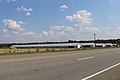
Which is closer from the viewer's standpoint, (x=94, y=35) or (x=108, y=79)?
(x=108, y=79)

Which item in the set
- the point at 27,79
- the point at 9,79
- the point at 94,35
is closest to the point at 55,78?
the point at 27,79

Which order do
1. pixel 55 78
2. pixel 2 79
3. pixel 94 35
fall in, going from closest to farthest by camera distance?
pixel 2 79 → pixel 55 78 → pixel 94 35

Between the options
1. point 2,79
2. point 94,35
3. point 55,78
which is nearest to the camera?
point 2,79

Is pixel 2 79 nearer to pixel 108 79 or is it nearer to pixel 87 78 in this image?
pixel 87 78

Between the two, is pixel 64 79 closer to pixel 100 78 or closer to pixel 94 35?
pixel 100 78

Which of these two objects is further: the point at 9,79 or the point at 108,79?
the point at 108,79

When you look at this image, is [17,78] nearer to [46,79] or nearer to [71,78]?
[46,79]

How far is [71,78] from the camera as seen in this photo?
1144cm

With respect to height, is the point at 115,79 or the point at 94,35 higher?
the point at 94,35

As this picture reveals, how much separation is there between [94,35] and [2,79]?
385 ft

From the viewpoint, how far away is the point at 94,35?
12638 cm

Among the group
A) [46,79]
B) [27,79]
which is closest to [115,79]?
[46,79]

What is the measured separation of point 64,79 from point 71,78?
1.57 feet

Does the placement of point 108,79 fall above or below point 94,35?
below
